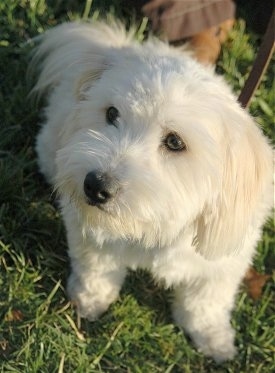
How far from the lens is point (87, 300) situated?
8.65 feet

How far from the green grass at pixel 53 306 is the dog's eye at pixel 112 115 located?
845 millimetres

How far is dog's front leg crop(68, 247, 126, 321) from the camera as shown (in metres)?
2.47

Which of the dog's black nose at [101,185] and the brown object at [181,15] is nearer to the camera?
the dog's black nose at [101,185]

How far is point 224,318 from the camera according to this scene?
8.74 feet

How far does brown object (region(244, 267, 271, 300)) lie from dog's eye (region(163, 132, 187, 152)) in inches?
43.9

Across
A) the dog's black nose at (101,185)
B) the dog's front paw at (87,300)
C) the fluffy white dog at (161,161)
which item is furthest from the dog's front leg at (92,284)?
the dog's black nose at (101,185)

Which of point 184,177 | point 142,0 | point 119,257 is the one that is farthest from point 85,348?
point 142,0

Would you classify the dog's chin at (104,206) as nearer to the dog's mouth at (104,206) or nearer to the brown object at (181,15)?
the dog's mouth at (104,206)

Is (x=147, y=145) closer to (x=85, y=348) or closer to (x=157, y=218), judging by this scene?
(x=157, y=218)

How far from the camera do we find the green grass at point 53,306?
2.47m

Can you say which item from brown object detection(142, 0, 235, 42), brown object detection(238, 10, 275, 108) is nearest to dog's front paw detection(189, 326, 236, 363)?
brown object detection(238, 10, 275, 108)

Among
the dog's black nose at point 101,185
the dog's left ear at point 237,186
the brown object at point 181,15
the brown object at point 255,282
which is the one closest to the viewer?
the dog's black nose at point 101,185

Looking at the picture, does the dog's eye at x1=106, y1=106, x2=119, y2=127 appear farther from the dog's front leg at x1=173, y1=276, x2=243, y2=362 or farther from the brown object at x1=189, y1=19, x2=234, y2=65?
the brown object at x1=189, y1=19, x2=234, y2=65

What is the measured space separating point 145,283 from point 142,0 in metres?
1.38
